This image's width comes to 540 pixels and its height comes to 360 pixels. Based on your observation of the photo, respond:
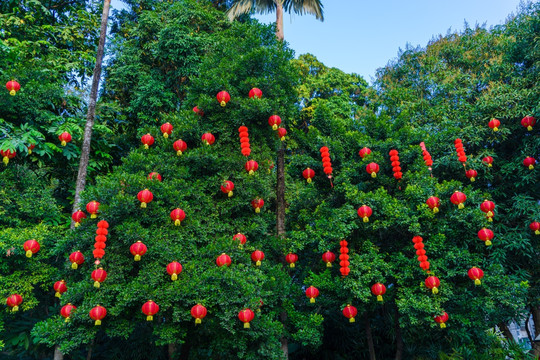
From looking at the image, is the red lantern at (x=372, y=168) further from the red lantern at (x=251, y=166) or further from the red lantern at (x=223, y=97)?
the red lantern at (x=223, y=97)

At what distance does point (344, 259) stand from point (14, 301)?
6998 mm

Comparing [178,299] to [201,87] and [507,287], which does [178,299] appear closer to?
[201,87]

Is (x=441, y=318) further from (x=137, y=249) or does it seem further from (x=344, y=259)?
(x=137, y=249)

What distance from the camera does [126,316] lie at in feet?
23.2

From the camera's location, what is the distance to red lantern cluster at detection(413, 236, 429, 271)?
7621 mm

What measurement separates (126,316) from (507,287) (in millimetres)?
7704

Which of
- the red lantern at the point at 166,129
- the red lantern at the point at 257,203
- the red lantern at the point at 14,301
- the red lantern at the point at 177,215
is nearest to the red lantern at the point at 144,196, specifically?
the red lantern at the point at 177,215

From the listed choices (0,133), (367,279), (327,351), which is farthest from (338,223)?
(0,133)

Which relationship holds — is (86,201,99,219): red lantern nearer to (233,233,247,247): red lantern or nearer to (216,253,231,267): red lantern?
(216,253,231,267): red lantern

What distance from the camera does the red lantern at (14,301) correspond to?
7828 mm

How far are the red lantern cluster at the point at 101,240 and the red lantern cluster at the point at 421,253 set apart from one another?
6.13 m

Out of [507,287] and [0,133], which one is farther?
[0,133]

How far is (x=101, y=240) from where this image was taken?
675 cm

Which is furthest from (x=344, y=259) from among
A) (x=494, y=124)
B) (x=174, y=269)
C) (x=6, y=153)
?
(x=6, y=153)
